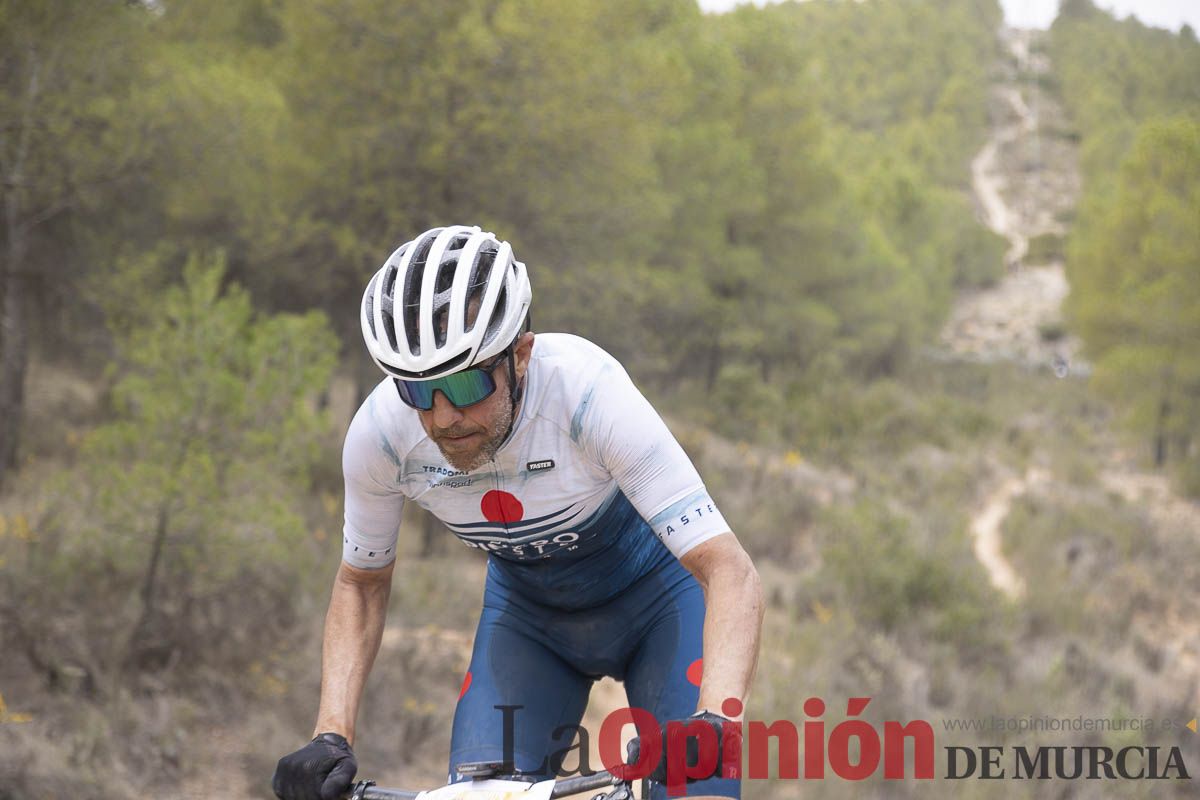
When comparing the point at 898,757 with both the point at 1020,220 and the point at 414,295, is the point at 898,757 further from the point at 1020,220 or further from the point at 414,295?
the point at 1020,220

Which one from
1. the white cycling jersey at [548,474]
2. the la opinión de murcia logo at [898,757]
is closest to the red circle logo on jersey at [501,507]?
the white cycling jersey at [548,474]

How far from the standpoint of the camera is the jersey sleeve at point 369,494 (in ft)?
8.26

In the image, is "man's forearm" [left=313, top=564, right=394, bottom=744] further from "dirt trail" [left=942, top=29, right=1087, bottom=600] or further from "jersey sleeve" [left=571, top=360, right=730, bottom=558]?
"dirt trail" [left=942, top=29, right=1087, bottom=600]

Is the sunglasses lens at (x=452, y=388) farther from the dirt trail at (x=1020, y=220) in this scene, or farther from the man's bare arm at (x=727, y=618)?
the dirt trail at (x=1020, y=220)

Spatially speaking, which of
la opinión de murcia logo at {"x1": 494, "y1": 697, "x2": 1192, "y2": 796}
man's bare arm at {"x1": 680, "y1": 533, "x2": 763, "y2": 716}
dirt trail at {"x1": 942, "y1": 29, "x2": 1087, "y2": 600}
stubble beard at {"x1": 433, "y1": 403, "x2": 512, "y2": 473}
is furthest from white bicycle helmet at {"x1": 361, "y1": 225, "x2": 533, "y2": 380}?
dirt trail at {"x1": 942, "y1": 29, "x2": 1087, "y2": 600}

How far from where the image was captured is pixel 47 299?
11094 mm

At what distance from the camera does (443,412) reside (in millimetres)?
2258

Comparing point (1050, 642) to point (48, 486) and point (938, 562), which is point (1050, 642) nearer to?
point (938, 562)

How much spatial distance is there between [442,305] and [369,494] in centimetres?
62

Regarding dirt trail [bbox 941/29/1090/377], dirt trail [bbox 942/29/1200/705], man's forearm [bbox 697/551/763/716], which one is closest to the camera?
man's forearm [bbox 697/551/763/716]

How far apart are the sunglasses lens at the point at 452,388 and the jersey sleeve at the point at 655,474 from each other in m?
0.33

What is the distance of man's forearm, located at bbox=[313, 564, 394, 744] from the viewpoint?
2473mm

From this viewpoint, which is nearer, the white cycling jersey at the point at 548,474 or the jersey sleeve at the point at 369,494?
the white cycling jersey at the point at 548,474

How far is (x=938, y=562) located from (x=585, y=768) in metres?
9.52
